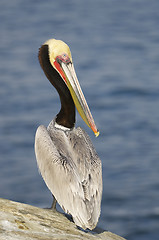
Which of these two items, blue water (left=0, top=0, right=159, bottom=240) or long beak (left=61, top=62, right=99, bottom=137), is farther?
blue water (left=0, top=0, right=159, bottom=240)

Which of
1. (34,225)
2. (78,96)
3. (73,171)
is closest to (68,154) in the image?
(73,171)

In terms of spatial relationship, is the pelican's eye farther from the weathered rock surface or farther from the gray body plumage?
the weathered rock surface

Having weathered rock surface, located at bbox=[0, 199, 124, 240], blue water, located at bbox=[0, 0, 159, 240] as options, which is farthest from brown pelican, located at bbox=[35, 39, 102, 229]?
blue water, located at bbox=[0, 0, 159, 240]

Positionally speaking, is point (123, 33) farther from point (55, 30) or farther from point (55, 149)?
point (55, 149)

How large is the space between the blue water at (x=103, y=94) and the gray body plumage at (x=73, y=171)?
11.7 ft

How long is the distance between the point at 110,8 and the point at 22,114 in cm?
810

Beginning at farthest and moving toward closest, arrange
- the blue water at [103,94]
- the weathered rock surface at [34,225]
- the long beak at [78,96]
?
1. the blue water at [103,94]
2. the long beak at [78,96]
3. the weathered rock surface at [34,225]

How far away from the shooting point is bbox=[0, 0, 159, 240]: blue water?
10.6m

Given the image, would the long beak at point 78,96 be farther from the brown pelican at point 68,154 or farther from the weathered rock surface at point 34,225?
the weathered rock surface at point 34,225

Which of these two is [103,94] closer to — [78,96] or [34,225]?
[78,96]

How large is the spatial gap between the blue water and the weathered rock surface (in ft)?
12.8

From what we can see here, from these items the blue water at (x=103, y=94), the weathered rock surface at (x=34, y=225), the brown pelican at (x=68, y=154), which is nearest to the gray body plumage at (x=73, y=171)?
the brown pelican at (x=68, y=154)

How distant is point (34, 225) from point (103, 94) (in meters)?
8.49

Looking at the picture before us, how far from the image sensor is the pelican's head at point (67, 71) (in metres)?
6.78
